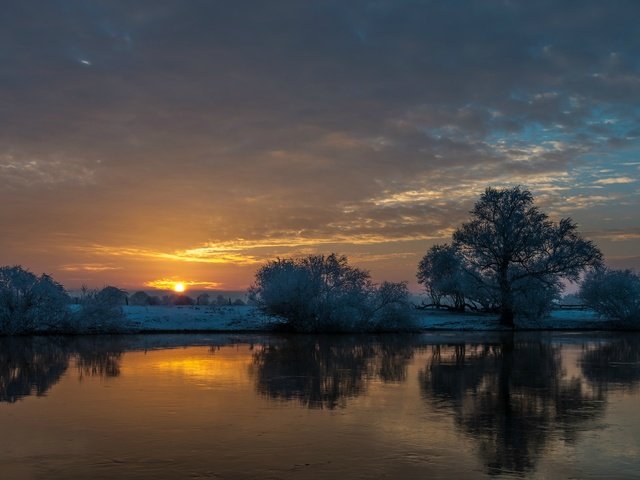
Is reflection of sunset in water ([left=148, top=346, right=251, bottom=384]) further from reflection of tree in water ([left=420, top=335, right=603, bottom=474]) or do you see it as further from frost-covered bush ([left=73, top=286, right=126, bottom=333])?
frost-covered bush ([left=73, top=286, right=126, bottom=333])

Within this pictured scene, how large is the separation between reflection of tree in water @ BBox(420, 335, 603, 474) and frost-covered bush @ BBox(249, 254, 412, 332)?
76.7 ft

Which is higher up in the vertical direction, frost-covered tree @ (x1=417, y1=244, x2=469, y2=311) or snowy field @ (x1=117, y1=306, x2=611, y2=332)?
frost-covered tree @ (x1=417, y1=244, x2=469, y2=311)

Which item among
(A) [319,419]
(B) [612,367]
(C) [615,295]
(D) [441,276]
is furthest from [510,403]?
(D) [441,276]

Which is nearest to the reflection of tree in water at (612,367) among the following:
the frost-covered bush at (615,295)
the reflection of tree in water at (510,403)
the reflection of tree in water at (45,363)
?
the reflection of tree in water at (510,403)

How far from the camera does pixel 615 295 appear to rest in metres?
56.4

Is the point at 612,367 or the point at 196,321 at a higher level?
the point at 196,321

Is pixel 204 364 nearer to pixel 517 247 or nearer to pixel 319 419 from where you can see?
pixel 319 419

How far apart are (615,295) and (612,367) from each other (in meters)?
37.8

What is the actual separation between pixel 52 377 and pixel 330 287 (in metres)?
31.9

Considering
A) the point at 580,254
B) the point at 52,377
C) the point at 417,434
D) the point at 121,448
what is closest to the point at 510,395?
the point at 417,434

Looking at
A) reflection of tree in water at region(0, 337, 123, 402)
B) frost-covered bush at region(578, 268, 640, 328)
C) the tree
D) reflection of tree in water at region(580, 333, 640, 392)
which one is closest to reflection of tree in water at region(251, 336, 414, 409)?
reflection of tree in water at region(0, 337, 123, 402)

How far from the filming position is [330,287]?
49.7 m

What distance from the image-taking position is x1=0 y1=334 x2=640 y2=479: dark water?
8977 mm

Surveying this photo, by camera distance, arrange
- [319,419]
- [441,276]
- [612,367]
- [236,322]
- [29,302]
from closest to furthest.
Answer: [319,419]
[612,367]
[29,302]
[236,322]
[441,276]
